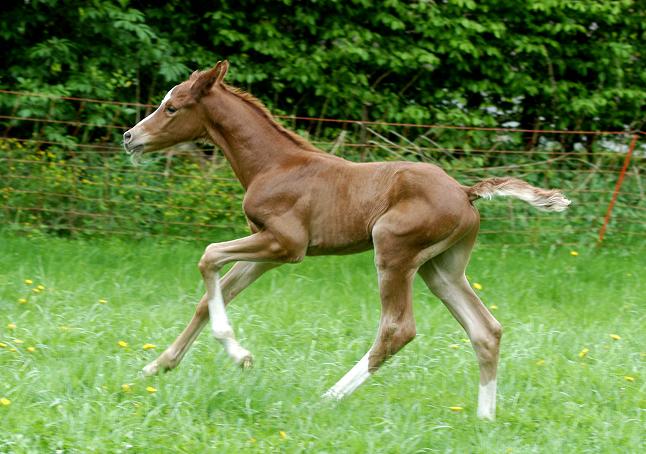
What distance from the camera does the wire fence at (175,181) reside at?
9.70m

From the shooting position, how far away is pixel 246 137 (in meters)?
6.12

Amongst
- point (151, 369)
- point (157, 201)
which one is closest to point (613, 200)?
point (157, 201)

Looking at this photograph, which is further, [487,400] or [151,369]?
[151,369]

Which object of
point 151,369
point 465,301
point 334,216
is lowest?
point 151,369

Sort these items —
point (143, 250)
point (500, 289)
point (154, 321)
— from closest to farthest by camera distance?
point (154, 321)
point (500, 289)
point (143, 250)

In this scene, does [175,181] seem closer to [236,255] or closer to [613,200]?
[236,255]

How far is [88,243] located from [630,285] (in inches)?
195

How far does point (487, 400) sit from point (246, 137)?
2.14 meters

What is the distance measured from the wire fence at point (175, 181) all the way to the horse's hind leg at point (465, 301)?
150 inches

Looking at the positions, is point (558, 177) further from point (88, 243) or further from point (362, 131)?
point (88, 243)

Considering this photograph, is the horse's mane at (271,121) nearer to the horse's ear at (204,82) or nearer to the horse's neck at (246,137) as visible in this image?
the horse's neck at (246,137)

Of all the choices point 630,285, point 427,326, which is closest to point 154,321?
point 427,326

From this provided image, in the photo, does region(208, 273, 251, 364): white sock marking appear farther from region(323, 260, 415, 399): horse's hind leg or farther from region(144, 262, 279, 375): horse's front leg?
region(323, 260, 415, 399): horse's hind leg

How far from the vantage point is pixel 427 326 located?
23.0ft
